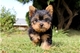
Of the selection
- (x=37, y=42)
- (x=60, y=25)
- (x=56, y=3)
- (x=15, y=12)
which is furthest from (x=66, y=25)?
(x=37, y=42)

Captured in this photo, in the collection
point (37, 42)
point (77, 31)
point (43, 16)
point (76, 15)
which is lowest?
point (77, 31)

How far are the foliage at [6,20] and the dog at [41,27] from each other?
29.7ft

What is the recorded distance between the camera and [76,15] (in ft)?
54.9

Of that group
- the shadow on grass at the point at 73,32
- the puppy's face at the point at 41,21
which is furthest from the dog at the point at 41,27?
the shadow on grass at the point at 73,32

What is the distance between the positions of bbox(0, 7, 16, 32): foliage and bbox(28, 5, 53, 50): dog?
9.07 m

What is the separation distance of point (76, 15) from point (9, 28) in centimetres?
435

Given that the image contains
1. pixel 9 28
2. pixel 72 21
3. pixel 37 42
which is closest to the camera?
pixel 37 42

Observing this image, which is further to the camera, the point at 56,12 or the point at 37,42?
the point at 56,12

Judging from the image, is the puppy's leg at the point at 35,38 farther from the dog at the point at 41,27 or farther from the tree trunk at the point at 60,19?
the tree trunk at the point at 60,19

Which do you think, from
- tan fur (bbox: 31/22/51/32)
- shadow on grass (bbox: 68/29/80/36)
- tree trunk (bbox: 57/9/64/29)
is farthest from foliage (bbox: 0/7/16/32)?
tan fur (bbox: 31/22/51/32)

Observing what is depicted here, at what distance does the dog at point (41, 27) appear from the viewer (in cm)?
611

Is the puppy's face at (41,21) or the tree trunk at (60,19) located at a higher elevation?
the puppy's face at (41,21)

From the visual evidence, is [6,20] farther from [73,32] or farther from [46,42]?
[46,42]

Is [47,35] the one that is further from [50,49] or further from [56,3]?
[56,3]
